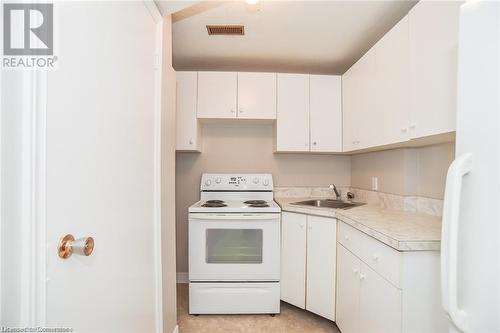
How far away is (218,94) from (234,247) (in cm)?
146

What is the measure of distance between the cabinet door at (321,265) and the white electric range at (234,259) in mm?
266

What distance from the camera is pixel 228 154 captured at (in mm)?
2598

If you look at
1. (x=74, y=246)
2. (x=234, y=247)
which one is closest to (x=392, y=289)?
(x=234, y=247)

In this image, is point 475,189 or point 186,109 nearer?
point 475,189

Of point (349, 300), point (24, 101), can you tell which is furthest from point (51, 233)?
point (349, 300)

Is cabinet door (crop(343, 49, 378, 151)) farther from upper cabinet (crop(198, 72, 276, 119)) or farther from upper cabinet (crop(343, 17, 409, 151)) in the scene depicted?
upper cabinet (crop(198, 72, 276, 119))

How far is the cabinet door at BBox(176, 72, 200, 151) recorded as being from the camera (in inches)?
88.1

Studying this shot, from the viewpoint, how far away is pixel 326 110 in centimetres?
231

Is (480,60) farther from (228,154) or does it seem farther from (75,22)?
(228,154)

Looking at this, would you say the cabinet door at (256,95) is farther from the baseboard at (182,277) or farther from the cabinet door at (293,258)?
the baseboard at (182,277)

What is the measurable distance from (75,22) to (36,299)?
0.78 m

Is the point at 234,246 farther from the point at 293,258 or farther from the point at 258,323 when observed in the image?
the point at 258,323

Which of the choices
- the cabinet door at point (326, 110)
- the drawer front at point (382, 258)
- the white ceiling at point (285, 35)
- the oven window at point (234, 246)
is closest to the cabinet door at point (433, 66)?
the white ceiling at point (285, 35)

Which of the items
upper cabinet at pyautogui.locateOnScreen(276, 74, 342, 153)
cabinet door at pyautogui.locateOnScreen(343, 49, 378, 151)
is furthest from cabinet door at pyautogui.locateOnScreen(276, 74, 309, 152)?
→ cabinet door at pyautogui.locateOnScreen(343, 49, 378, 151)
